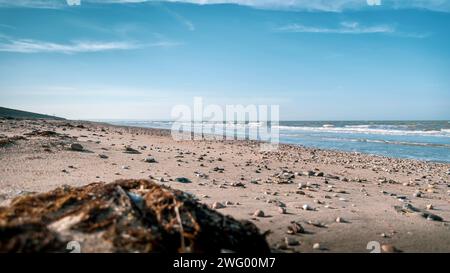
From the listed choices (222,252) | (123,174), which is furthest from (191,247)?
(123,174)

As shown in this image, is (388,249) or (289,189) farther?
(289,189)

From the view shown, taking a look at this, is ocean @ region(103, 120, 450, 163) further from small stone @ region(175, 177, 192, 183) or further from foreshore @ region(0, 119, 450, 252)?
small stone @ region(175, 177, 192, 183)

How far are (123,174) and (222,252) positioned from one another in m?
6.00

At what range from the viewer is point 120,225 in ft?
11.2

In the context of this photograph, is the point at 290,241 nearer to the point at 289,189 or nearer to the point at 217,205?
the point at 217,205

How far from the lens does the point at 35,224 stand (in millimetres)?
3275

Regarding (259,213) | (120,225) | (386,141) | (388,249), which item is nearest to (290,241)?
(259,213)

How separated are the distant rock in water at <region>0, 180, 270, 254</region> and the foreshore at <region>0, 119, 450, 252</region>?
0.67 meters

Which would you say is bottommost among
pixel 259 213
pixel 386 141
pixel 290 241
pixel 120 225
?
pixel 386 141

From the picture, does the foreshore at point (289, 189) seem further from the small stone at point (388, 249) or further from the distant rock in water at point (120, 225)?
the distant rock in water at point (120, 225)

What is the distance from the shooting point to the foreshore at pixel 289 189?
5.27 meters

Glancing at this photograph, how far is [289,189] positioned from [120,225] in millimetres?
5799

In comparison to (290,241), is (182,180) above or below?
above
